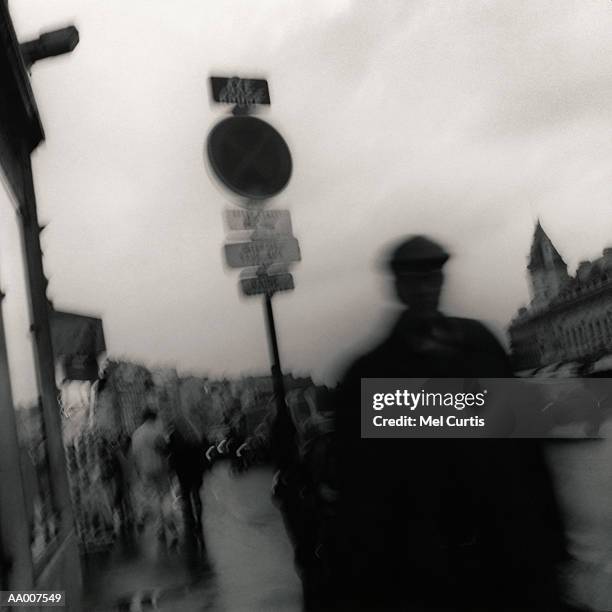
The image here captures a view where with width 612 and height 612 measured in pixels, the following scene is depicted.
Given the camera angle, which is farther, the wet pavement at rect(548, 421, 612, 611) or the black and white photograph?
the wet pavement at rect(548, 421, 612, 611)

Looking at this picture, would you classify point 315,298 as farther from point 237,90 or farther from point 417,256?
point 237,90

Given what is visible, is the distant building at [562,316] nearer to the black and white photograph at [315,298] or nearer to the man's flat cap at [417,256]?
the black and white photograph at [315,298]

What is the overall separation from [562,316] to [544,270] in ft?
0.40

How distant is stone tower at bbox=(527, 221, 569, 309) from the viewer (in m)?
1.73

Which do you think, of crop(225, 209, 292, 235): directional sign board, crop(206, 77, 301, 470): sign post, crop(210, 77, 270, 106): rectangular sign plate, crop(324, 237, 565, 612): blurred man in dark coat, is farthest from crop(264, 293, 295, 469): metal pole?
crop(210, 77, 270, 106): rectangular sign plate

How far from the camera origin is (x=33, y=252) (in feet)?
5.48

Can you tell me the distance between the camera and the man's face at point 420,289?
174 cm

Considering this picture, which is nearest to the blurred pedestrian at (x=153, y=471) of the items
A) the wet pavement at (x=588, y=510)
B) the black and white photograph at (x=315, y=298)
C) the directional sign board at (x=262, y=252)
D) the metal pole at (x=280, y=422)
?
the black and white photograph at (x=315, y=298)

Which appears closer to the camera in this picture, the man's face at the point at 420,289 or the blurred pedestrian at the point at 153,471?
the blurred pedestrian at the point at 153,471

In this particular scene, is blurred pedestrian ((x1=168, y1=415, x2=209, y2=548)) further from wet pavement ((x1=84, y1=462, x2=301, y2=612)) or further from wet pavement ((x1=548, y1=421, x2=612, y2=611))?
wet pavement ((x1=548, y1=421, x2=612, y2=611))

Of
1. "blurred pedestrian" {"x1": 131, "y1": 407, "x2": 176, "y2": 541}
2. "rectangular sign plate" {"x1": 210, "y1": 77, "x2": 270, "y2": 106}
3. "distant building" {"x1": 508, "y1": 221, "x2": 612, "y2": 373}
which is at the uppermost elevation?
"rectangular sign plate" {"x1": 210, "y1": 77, "x2": 270, "y2": 106}

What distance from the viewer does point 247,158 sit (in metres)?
1.75

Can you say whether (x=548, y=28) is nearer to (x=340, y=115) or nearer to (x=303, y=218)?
(x=340, y=115)
